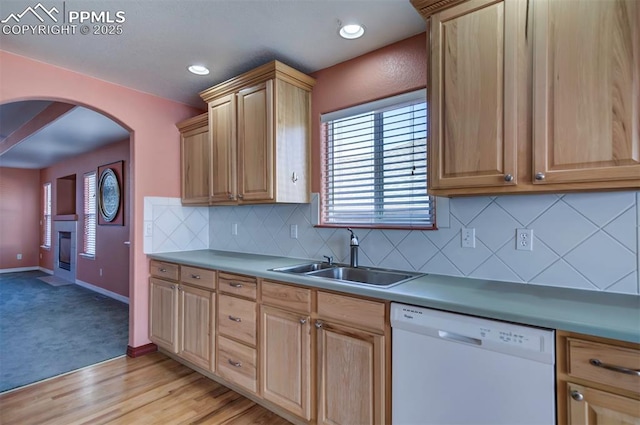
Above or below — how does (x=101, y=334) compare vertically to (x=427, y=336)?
below

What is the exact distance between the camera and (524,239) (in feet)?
5.52

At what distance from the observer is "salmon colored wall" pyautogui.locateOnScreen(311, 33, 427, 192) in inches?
82.5

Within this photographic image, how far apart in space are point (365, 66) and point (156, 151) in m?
2.11

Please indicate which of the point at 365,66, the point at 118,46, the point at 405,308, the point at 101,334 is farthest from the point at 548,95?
the point at 101,334

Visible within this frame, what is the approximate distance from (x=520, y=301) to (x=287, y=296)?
1.19 m

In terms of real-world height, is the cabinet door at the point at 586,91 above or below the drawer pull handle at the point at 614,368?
above

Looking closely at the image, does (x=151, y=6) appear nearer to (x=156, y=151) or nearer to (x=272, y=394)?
(x=156, y=151)

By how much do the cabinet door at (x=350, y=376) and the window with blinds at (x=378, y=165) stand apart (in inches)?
31.1

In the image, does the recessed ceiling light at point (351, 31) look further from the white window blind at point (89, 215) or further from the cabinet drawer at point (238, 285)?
the white window blind at point (89, 215)

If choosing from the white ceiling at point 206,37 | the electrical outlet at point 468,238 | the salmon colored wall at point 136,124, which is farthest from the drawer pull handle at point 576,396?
the salmon colored wall at point 136,124

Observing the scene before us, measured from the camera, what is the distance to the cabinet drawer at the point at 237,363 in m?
2.15

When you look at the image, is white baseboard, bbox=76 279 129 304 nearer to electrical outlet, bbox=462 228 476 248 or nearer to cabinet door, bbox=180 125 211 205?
cabinet door, bbox=180 125 211 205

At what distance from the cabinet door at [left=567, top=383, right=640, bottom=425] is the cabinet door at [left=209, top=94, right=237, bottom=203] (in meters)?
2.36

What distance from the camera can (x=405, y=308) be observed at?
1487 mm
